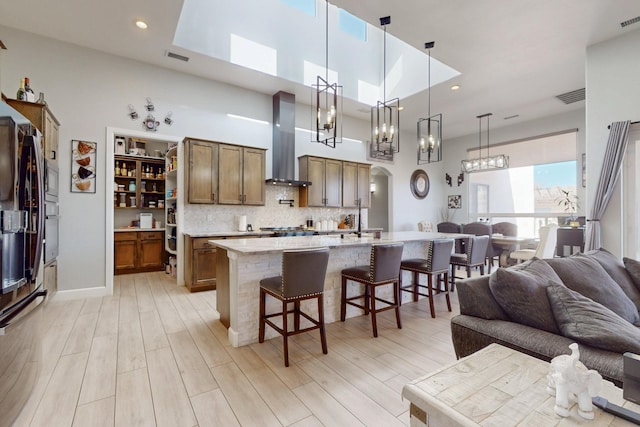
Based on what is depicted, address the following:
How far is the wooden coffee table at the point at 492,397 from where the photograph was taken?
923 mm

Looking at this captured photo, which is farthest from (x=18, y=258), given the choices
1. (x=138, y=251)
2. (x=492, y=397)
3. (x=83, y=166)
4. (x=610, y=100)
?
(x=610, y=100)

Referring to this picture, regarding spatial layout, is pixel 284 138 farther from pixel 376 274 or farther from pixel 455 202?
pixel 455 202

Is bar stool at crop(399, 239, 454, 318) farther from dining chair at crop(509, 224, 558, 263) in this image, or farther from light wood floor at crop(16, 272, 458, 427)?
dining chair at crop(509, 224, 558, 263)

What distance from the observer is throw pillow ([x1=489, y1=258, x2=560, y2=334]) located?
1529mm

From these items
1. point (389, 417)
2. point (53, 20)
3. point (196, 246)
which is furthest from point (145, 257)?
point (389, 417)

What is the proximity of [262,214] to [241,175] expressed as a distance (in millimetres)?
936

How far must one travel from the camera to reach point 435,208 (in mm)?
8820

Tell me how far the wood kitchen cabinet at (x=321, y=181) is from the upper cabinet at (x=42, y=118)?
387cm

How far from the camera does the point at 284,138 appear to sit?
5.66 m

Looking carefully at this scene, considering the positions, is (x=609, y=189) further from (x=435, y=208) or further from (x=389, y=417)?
(x=435, y=208)

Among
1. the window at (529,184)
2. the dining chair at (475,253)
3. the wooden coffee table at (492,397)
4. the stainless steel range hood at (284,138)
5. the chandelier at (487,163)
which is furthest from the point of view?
the window at (529,184)

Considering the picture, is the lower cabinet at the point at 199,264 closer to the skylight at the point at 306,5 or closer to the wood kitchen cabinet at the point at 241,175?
the wood kitchen cabinet at the point at 241,175

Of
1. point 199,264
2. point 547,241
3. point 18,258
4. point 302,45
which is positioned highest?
point 302,45

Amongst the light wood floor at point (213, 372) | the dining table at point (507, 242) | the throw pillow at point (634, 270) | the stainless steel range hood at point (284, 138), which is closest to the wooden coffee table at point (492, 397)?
the light wood floor at point (213, 372)
